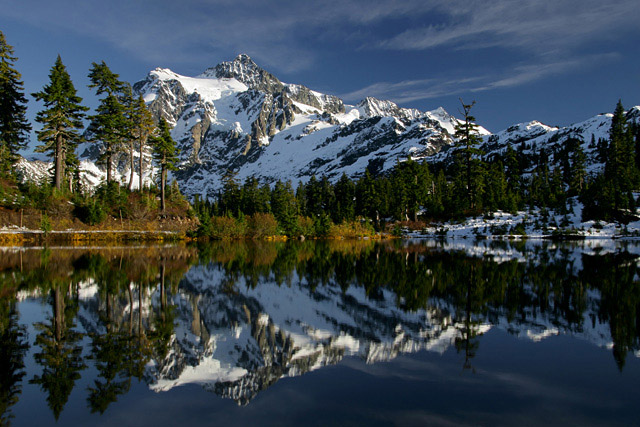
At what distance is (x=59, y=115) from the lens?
133ft

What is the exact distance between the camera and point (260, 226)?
187 feet

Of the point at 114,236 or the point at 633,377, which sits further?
the point at 114,236

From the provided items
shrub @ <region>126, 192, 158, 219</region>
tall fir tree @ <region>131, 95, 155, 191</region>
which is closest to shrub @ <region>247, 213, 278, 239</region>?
shrub @ <region>126, 192, 158, 219</region>

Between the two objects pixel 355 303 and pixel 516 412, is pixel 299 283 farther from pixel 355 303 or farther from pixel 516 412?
pixel 516 412

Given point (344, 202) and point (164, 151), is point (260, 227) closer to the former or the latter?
point (164, 151)

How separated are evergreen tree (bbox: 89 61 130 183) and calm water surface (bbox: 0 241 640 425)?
35837 millimetres

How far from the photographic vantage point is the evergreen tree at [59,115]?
40219 mm

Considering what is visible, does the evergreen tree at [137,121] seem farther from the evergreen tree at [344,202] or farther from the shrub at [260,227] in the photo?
the evergreen tree at [344,202]

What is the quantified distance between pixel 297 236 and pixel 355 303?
51240mm

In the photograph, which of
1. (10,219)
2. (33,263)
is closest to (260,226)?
(10,219)

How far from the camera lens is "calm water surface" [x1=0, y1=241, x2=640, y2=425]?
4.81 m

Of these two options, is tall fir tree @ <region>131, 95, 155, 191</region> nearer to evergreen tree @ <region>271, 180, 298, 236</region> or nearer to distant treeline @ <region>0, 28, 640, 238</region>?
distant treeline @ <region>0, 28, 640, 238</region>

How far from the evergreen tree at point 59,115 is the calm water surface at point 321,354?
33663mm

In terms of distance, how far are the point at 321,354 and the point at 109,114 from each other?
153 feet
